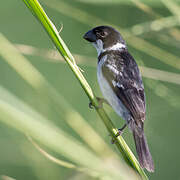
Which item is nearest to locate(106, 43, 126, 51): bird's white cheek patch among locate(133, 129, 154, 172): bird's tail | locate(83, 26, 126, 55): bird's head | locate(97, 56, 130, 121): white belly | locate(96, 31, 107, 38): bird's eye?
locate(83, 26, 126, 55): bird's head

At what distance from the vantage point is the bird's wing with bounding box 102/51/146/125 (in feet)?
7.12

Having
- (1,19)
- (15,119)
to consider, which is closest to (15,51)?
(15,119)

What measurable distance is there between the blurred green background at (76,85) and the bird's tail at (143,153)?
0.28 meters

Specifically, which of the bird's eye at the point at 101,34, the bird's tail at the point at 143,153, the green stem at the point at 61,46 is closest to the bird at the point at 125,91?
the bird's tail at the point at 143,153

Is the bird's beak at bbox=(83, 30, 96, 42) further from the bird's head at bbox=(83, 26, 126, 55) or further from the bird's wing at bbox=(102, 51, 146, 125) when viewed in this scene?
the bird's wing at bbox=(102, 51, 146, 125)

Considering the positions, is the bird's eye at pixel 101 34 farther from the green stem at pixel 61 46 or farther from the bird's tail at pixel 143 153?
the green stem at pixel 61 46

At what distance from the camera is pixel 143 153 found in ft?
6.48

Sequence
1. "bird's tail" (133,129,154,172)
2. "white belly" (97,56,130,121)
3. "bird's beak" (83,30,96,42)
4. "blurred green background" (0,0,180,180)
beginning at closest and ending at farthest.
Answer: "blurred green background" (0,0,180,180)
"bird's tail" (133,129,154,172)
"white belly" (97,56,130,121)
"bird's beak" (83,30,96,42)

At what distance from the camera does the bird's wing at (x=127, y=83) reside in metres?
2.17

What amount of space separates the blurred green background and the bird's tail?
28 cm

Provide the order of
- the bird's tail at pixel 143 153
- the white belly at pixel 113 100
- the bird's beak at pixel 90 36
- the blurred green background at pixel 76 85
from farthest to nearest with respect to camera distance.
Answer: the bird's beak at pixel 90 36, the white belly at pixel 113 100, the bird's tail at pixel 143 153, the blurred green background at pixel 76 85

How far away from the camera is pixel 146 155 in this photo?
6.42 ft

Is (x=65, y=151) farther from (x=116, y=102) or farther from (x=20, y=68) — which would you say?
(x=116, y=102)

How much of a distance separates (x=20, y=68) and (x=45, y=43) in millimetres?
3855
